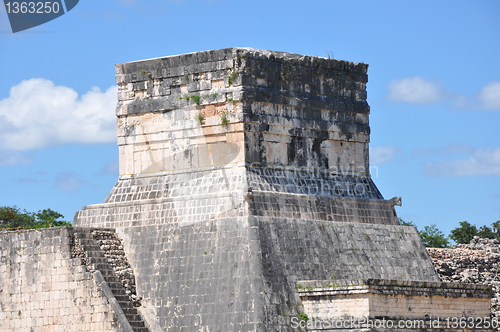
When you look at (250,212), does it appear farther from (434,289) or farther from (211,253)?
(434,289)

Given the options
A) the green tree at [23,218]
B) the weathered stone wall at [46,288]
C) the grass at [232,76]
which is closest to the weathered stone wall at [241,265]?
the weathered stone wall at [46,288]

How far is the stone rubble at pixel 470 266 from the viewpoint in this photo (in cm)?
2967

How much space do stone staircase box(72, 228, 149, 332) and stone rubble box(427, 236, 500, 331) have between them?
8.57 m

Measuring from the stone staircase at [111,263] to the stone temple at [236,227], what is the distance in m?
0.04

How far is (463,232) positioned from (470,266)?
22345 millimetres

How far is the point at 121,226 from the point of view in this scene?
2717 centimetres

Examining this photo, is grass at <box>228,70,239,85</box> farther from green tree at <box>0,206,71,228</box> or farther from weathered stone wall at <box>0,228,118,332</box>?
green tree at <box>0,206,71,228</box>

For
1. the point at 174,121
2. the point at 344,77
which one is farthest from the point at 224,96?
the point at 344,77

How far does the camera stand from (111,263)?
84.9 ft

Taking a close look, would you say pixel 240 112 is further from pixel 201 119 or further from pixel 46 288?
pixel 46 288

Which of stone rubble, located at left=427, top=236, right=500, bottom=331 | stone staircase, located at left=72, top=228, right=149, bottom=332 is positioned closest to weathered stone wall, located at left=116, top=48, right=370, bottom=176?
stone staircase, located at left=72, top=228, right=149, bottom=332

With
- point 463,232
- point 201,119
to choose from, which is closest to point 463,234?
point 463,232

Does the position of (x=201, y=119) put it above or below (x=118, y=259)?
above

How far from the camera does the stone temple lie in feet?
81.1
